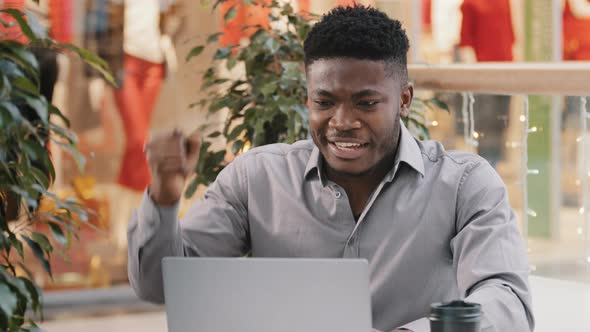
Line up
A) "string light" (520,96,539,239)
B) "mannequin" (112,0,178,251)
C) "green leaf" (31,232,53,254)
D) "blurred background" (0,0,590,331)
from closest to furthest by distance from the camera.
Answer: "green leaf" (31,232,53,254)
"string light" (520,96,539,239)
"blurred background" (0,0,590,331)
"mannequin" (112,0,178,251)

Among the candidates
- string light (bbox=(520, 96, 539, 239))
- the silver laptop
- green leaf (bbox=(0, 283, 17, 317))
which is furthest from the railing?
green leaf (bbox=(0, 283, 17, 317))

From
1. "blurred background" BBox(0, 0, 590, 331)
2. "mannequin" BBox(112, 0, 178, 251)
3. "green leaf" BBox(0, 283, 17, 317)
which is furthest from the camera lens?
"mannequin" BBox(112, 0, 178, 251)

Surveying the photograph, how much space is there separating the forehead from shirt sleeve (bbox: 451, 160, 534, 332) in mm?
269

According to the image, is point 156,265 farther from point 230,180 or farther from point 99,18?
point 99,18

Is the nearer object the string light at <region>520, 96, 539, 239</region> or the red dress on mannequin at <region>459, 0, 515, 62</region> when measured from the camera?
the string light at <region>520, 96, 539, 239</region>

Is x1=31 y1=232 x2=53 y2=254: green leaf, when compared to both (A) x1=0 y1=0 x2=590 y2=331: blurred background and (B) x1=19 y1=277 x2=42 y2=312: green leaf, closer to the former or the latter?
(B) x1=19 y1=277 x2=42 y2=312: green leaf

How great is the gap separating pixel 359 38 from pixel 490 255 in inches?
18.7

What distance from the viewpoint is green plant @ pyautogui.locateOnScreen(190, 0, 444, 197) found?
11.0 ft

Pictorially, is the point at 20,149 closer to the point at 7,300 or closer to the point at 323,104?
the point at 7,300

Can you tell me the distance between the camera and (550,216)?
372 centimetres

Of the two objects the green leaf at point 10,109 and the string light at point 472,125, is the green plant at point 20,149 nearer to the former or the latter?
the green leaf at point 10,109

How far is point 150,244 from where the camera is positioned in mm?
2020

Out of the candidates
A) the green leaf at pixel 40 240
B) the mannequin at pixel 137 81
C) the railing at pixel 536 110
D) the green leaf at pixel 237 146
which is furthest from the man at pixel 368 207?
the mannequin at pixel 137 81

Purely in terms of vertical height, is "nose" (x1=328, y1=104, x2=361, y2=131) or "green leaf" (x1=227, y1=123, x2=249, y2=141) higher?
"nose" (x1=328, y1=104, x2=361, y2=131)
